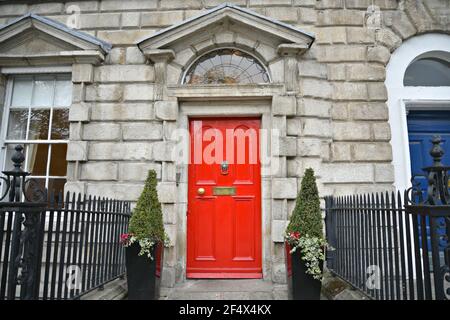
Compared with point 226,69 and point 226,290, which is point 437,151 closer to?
point 226,290

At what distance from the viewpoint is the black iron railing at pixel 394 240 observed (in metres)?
2.67

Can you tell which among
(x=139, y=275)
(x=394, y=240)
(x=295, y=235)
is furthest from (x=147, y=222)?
(x=394, y=240)

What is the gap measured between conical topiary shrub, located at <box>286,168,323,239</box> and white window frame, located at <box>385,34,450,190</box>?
2.19m

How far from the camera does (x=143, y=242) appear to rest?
4.01 meters

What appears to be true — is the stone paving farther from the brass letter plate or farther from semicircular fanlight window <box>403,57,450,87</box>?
semicircular fanlight window <box>403,57,450,87</box>

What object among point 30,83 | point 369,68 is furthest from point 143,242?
point 369,68

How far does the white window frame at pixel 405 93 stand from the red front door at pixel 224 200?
7.72ft

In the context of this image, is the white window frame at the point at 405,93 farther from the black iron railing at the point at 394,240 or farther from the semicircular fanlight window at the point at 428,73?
the black iron railing at the point at 394,240

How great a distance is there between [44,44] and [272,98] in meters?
4.09

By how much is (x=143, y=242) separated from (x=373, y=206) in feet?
8.87

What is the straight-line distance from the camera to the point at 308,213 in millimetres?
4152

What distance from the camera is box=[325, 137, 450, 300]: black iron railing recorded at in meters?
2.67

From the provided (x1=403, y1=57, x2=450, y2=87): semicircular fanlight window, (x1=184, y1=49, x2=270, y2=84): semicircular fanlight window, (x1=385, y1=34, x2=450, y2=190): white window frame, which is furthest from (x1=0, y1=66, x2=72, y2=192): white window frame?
(x1=403, y1=57, x2=450, y2=87): semicircular fanlight window
